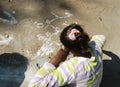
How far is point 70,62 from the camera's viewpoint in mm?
3180

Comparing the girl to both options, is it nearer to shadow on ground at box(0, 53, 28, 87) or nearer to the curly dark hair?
the curly dark hair

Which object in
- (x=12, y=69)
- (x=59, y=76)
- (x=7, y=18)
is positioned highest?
(x=59, y=76)

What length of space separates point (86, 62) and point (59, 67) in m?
0.24

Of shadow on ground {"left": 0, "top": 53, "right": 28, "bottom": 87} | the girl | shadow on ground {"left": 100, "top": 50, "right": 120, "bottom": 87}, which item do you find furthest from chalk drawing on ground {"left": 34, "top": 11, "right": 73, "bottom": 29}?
the girl

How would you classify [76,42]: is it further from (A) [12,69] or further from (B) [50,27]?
(B) [50,27]

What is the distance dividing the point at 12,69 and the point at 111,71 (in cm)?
106

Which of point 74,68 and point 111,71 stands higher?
point 74,68

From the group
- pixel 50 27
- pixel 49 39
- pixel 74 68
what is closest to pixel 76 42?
pixel 74 68

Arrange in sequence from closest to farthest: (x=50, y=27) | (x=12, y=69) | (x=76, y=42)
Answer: (x=76, y=42)
(x=12, y=69)
(x=50, y=27)

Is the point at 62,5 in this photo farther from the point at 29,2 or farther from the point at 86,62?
the point at 86,62

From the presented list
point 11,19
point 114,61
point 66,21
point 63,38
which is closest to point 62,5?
point 66,21

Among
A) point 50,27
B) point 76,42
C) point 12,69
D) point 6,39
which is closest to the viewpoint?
point 76,42

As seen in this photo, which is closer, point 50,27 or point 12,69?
point 12,69

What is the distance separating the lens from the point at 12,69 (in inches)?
158
